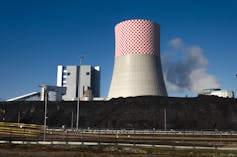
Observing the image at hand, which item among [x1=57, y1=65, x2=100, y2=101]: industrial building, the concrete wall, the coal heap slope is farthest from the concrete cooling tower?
[x1=57, y1=65, x2=100, y2=101]: industrial building

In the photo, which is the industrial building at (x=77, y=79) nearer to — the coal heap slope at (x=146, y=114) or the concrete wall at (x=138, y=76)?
the coal heap slope at (x=146, y=114)

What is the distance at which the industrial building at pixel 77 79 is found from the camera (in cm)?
16238

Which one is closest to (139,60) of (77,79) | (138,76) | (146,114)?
(138,76)

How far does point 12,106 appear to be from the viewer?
9738cm

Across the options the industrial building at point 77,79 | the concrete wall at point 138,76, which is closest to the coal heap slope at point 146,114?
the concrete wall at point 138,76

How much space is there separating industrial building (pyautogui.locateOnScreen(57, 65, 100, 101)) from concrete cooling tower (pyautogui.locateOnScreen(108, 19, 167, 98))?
79.2 m

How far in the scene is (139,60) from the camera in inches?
2953

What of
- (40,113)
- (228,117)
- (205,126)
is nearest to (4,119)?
(40,113)

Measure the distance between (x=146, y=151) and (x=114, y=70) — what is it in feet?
186

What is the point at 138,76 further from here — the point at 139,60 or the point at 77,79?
the point at 77,79

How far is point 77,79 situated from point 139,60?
9324 cm

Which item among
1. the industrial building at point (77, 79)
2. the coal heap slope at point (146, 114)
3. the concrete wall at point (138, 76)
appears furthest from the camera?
the industrial building at point (77, 79)

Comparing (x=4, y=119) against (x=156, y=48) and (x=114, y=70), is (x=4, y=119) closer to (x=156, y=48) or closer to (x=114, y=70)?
(x=114, y=70)

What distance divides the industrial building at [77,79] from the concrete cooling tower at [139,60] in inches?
3120
